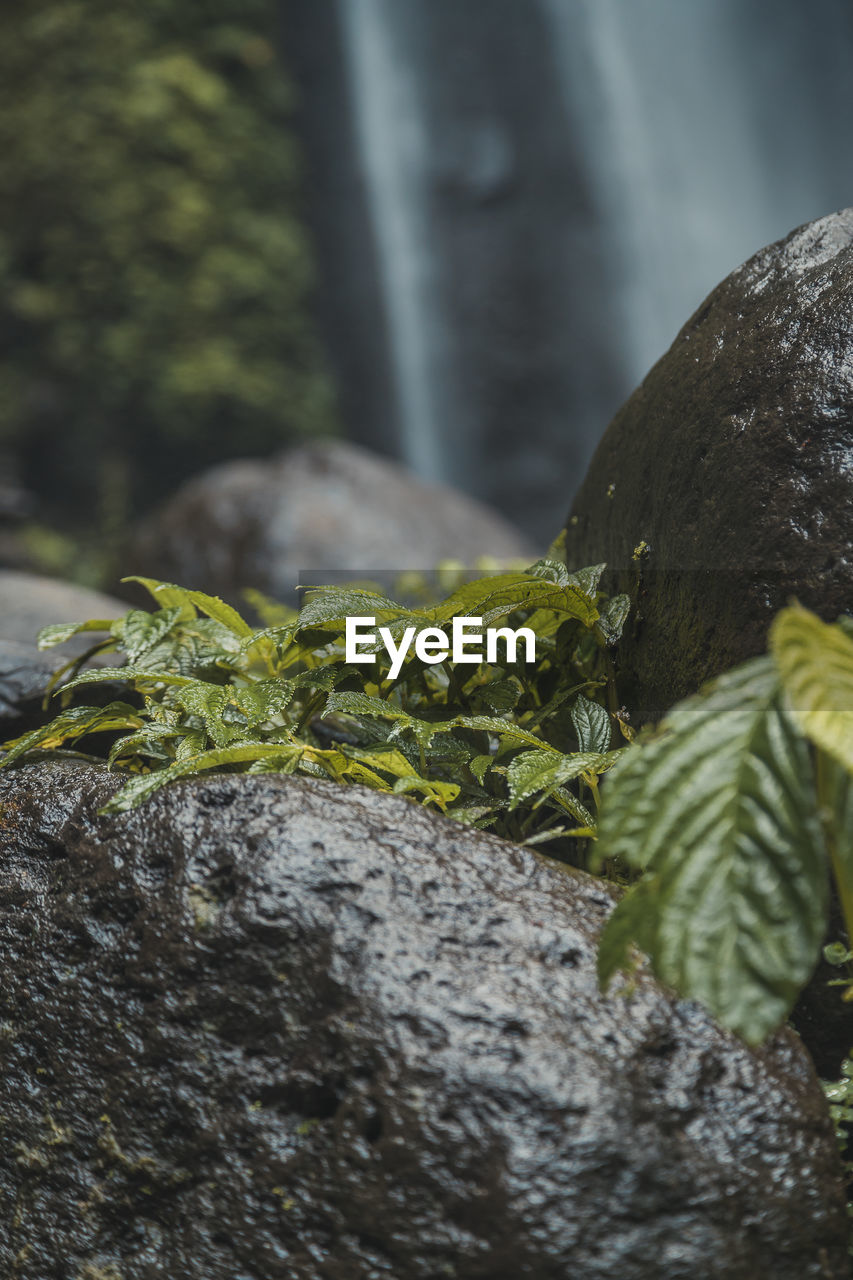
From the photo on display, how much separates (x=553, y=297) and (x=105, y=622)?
9.67 meters

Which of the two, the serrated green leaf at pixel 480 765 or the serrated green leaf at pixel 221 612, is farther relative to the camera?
the serrated green leaf at pixel 221 612

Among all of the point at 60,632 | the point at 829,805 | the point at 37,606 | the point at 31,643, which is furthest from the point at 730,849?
the point at 37,606

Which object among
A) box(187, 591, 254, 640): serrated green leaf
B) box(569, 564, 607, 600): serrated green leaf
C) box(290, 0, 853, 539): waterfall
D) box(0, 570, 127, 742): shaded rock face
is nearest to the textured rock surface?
box(0, 570, 127, 742): shaded rock face

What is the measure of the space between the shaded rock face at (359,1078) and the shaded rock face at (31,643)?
107 cm

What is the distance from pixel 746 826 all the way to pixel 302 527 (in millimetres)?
5874

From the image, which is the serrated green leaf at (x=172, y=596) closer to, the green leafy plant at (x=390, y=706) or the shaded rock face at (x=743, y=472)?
the green leafy plant at (x=390, y=706)

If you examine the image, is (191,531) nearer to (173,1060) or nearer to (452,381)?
(452,381)

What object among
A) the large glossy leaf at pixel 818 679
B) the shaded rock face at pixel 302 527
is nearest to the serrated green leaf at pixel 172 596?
the large glossy leaf at pixel 818 679

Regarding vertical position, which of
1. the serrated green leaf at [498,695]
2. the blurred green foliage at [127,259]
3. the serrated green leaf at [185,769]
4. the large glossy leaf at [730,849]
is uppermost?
the blurred green foliage at [127,259]

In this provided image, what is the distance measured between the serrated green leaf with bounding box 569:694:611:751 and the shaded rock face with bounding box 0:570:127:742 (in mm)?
1276

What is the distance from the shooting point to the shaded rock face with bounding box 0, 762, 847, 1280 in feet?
3.98

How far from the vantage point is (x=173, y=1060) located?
4.71ft

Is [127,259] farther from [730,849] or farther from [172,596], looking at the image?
[730,849]

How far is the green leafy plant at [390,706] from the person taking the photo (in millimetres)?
1843
